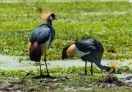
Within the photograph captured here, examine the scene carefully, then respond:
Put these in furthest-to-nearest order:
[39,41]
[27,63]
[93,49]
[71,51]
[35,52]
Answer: [27,63] → [71,51] → [93,49] → [39,41] → [35,52]

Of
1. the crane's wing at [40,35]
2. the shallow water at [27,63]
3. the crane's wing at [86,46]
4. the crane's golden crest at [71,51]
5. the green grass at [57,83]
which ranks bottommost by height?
the green grass at [57,83]

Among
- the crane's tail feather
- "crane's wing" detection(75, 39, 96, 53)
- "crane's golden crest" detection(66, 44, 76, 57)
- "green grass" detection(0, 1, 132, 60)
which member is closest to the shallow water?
"green grass" detection(0, 1, 132, 60)

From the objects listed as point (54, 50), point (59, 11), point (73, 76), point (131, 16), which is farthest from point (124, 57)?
point (59, 11)

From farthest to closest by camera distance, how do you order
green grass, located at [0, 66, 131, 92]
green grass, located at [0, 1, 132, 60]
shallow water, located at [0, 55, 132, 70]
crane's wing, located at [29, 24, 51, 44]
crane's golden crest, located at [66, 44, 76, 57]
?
green grass, located at [0, 1, 132, 60] → shallow water, located at [0, 55, 132, 70] → crane's golden crest, located at [66, 44, 76, 57] → crane's wing, located at [29, 24, 51, 44] → green grass, located at [0, 66, 131, 92]

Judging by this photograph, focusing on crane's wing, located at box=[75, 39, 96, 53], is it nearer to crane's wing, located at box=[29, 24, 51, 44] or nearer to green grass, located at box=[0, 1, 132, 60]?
crane's wing, located at box=[29, 24, 51, 44]

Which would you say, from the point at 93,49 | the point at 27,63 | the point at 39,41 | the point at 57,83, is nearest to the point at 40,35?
the point at 39,41

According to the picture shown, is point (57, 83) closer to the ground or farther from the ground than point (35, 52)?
closer to the ground

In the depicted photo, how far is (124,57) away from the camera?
650 inches

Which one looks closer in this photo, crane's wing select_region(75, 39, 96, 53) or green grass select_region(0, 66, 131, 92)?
green grass select_region(0, 66, 131, 92)

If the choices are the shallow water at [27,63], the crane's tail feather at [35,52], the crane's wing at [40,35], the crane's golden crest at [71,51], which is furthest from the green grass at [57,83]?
the shallow water at [27,63]

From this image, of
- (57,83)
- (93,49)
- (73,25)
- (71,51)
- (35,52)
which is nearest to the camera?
(57,83)

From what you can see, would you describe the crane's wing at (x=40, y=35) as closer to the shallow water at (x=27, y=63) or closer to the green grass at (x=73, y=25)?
the shallow water at (x=27, y=63)

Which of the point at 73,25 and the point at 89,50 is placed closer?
the point at 89,50

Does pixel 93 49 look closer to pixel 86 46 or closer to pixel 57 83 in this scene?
pixel 86 46
